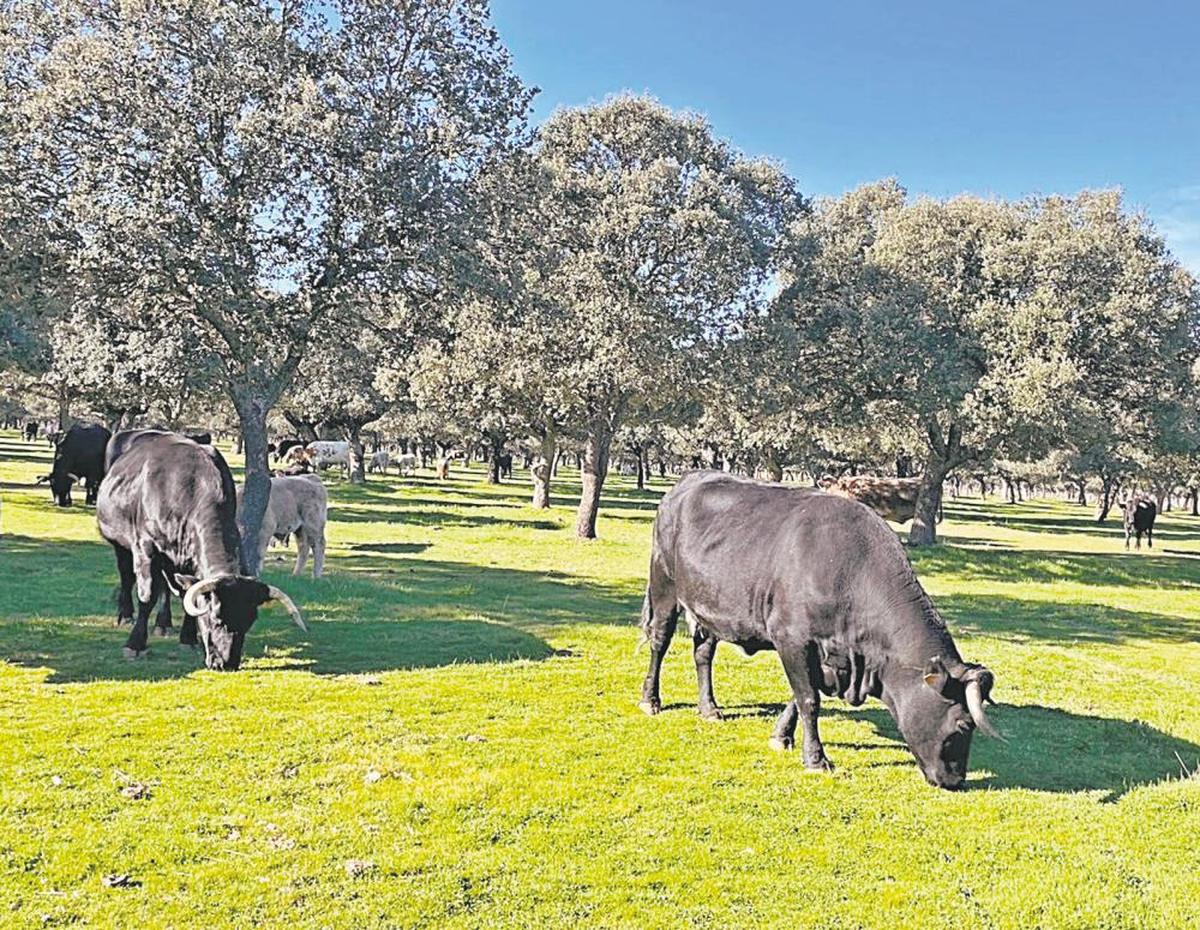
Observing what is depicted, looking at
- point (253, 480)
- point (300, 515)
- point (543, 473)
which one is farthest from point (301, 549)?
point (543, 473)

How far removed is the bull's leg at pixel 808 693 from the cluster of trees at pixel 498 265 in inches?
458

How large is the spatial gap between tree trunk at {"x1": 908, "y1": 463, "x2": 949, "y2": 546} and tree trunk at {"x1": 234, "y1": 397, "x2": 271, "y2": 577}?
71.0 ft

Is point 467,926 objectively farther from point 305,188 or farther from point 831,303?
point 831,303

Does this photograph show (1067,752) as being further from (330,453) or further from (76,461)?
(330,453)

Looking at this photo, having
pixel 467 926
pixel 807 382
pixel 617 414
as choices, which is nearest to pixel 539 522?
pixel 617 414

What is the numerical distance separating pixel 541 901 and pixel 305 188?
47.9 ft

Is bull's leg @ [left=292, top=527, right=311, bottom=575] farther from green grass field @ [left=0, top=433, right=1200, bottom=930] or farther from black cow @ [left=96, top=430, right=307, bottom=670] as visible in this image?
black cow @ [left=96, top=430, right=307, bottom=670]

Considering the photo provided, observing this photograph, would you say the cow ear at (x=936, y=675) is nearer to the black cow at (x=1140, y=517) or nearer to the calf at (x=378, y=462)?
the black cow at (x=1140, y=517)

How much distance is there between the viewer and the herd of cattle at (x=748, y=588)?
7.49 meters

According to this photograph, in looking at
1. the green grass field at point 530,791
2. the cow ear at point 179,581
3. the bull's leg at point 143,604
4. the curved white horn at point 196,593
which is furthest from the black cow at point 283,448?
the curved white horn at point 196,593

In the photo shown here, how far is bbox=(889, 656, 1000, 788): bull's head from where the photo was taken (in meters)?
7.23

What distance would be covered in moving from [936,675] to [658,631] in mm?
3278

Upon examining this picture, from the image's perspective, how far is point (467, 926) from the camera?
5.15 m

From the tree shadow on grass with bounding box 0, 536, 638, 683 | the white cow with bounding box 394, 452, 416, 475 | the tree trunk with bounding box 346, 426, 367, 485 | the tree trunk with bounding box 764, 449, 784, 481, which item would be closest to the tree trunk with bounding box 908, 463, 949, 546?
the tree shadow on grass with bounding box 0, 536, 638, 683
